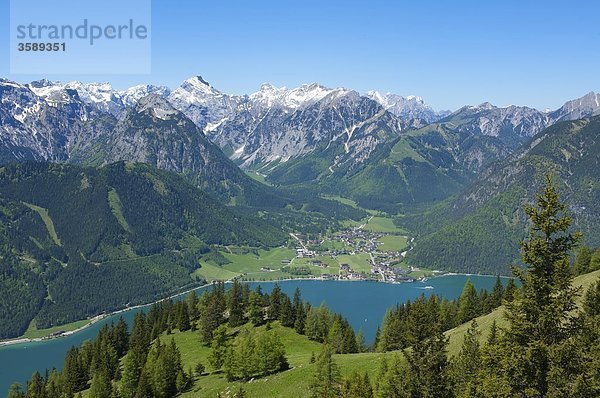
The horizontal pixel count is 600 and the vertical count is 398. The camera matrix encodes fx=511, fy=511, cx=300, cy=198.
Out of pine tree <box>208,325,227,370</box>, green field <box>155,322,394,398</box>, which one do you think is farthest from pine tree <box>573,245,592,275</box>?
pine tree <box>208,325,227,370</box>

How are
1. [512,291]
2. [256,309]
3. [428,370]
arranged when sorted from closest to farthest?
[512,291], [428,370], [256,309]

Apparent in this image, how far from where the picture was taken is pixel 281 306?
11056 centimetres

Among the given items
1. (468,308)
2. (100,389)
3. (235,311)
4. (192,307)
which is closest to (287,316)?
(235,311)

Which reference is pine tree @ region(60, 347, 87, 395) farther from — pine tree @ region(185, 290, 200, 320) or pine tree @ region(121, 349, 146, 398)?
pine tree @ region(185, 290, 200, 320)

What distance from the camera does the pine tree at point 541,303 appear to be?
67.9 ft

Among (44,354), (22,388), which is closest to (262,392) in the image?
(22,388)

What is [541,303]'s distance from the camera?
2117 centimetres

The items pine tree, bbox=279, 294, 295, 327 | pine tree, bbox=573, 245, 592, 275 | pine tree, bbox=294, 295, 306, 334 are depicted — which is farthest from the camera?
pine tree, bbox=279, 294, 295, 327

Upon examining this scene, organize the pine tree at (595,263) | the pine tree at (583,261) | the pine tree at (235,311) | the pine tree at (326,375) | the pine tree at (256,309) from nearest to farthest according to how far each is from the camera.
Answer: the pine tree at (326,375)
the pine tree at (595,263)
the pine tree at (583,261)
the pine tree at (256,309)
the pine tree at (235,311)

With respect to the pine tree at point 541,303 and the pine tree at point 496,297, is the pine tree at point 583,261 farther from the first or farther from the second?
the pine tree at point 541,303

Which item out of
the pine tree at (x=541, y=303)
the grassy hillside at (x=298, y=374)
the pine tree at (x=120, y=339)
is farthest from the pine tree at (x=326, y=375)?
the pine tree at (x=120, y=339)

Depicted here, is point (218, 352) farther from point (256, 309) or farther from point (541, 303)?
point (541, 303)

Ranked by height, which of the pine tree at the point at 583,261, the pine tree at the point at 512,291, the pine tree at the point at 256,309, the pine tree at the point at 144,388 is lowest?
the pine tree at the point at 144,388

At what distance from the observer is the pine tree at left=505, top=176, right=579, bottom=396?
814 inches
